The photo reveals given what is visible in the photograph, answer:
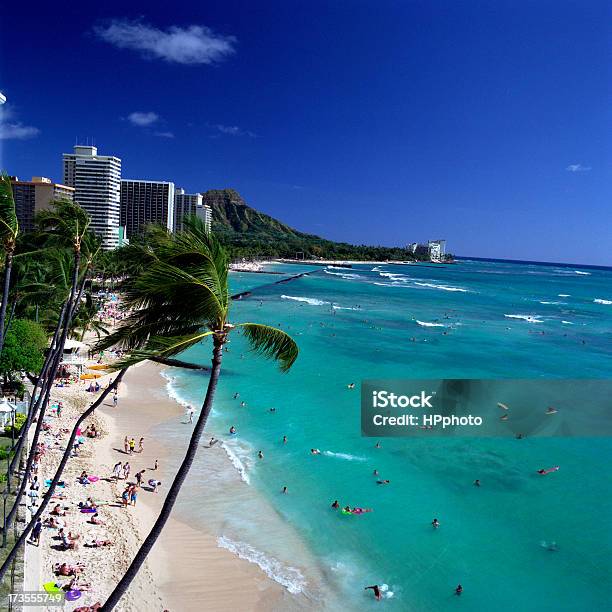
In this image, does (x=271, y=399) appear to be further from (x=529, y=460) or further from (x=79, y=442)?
(x=529, y=460)

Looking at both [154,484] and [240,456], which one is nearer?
[154,484]

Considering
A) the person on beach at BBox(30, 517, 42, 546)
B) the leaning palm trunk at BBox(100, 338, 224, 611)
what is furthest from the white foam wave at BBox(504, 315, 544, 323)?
the leaning palm trunk at BBox(100, 338, 224, 611)

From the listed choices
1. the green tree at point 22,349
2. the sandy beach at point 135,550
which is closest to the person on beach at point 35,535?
the sandy beach at point 135,550

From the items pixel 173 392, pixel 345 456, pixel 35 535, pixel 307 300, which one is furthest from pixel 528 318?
pixel 35 535

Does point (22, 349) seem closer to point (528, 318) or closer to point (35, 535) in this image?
point (35, 535)

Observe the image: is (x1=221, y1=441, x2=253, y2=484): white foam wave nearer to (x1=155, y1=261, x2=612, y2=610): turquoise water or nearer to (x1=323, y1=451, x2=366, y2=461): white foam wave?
(x1=155, y1=261, x2=612, y2=610): turquoise water

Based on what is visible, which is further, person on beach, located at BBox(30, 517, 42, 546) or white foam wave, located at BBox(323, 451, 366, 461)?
white foam wave, located at BBox(323, 451, 366, 461)
